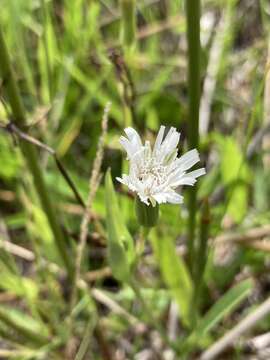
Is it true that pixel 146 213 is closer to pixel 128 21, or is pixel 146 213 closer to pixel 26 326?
pixel 128 21

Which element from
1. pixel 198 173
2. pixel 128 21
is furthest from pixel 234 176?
pixel 198 173

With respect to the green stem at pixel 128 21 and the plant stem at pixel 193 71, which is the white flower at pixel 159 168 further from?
the green stem at pixel 128 21

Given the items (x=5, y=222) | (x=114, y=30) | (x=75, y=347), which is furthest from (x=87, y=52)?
(x=75, y=347)

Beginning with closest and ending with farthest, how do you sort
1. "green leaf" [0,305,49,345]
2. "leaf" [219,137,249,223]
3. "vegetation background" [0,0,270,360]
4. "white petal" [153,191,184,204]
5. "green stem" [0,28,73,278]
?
"white petal" [153,191,184,204] < "green stem" [0,28,73,278] < "vegetation background" [0,0,270,360] < "green leaf" [0,305,49,345] < "leaf" [219,137,249,223]

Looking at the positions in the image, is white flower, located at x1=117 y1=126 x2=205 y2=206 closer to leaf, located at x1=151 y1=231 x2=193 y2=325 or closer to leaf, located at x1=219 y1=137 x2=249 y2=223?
leaf, located at x1=151 y1=231 x2=193 y2=325

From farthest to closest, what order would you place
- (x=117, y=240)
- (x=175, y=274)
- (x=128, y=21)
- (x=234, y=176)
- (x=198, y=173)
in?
(x=234, y=176) → (x=175, y=274) → (x=128, y=21) → (x=117, y=240) → (x=198, y=173)

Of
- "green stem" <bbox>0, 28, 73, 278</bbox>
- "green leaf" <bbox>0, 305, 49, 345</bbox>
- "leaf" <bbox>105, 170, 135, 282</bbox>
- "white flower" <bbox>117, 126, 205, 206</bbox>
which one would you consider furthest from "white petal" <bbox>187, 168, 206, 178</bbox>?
"green leaf" <bbox>0, 305, 49, 345</bbox>
